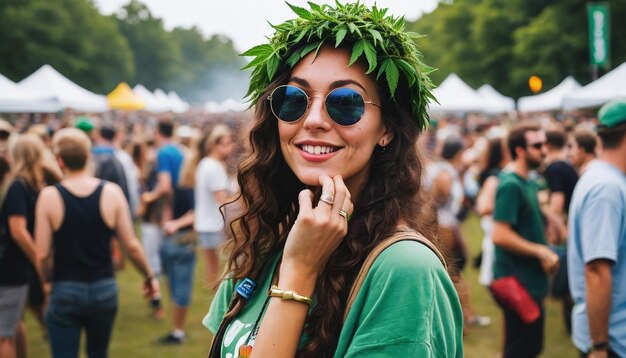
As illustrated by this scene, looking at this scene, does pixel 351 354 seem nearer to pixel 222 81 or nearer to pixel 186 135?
pixel 186 135

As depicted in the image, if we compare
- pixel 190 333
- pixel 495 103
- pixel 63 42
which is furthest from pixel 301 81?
pixel 63 42

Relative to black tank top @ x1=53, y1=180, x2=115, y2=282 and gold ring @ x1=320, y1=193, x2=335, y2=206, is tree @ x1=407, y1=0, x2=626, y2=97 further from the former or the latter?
gold ring @ x1=320, y1=193, x2=335, y2=206

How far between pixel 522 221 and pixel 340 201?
3.56m

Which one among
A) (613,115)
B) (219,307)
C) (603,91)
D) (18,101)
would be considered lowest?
(219,307)

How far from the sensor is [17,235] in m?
4.84

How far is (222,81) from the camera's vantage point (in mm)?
151125

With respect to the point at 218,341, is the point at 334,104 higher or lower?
higher

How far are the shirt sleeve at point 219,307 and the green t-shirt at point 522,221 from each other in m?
3.12

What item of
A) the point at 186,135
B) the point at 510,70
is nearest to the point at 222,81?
the point at 510,70

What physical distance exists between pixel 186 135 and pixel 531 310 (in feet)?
22.1

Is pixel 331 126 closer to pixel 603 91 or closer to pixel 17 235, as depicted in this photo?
pixel 17 235

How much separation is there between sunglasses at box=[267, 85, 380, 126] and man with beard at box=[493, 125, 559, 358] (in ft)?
10.7

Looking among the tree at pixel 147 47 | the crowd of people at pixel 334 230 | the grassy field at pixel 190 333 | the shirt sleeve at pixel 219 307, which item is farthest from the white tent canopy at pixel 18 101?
the tree at pixel 147 47

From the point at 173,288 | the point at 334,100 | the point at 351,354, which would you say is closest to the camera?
the point at 351,354
